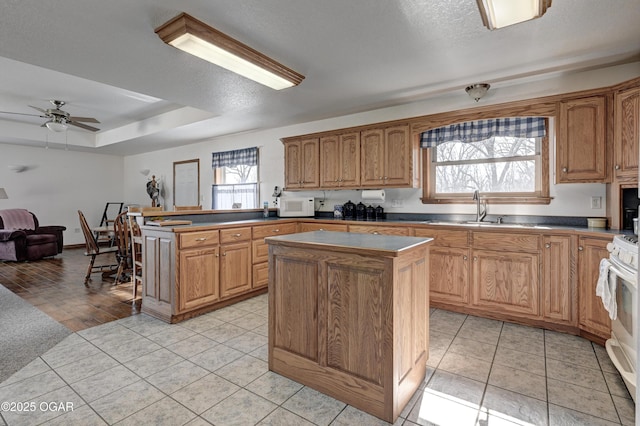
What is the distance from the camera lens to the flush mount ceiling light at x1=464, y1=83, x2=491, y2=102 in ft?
10.8

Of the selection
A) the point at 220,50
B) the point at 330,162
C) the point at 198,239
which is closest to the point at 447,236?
the point at 330,162

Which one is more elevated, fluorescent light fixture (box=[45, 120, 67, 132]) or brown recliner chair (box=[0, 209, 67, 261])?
fluorescent light fixture (box=[45, 120, 67, 132])

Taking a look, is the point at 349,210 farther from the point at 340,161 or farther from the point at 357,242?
the point at 357,242

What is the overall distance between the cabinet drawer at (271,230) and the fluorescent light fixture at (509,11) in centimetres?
291

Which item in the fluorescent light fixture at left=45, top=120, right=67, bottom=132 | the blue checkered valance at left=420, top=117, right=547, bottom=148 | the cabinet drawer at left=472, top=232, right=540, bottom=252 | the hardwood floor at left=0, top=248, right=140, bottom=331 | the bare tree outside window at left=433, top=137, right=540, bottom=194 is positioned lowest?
the hardwood floor at left=0, top=248, right=140, bottom=331

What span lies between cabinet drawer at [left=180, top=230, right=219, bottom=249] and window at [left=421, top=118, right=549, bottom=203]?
8.37 ft

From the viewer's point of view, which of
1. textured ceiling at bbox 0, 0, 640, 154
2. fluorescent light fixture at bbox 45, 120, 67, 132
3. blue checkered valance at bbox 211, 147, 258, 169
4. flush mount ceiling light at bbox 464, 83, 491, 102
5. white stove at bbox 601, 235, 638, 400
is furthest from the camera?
blue checkered valance at bbox 211, 147, 258, 169

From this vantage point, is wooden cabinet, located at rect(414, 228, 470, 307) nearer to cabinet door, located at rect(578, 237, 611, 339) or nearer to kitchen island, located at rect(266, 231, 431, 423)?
cabinet door, located at rect(578, 237, 611, 339)

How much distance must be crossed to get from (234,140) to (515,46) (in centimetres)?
468

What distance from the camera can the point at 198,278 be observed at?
124 inches

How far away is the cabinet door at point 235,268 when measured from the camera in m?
3.40

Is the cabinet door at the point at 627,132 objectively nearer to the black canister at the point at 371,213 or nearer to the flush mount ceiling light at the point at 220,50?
the black canister at the point at 371,213

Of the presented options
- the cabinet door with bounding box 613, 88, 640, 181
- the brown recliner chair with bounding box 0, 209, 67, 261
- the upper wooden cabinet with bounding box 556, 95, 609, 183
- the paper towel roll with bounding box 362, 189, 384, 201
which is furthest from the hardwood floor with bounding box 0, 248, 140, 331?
the cabinet door with bounding box 613, 88, 640, 181

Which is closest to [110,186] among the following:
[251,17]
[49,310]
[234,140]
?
[234,140]
